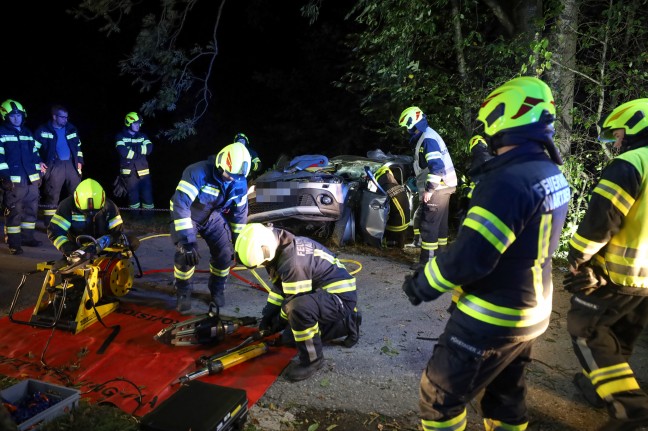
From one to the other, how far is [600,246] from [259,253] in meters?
2.47

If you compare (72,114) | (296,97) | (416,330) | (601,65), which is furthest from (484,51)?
(72,114)

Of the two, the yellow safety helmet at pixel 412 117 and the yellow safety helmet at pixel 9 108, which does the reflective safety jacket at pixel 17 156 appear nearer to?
the yellow safety helmet at pixel 9 108

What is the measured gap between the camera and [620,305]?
313 cm

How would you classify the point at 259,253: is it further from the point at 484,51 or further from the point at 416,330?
the point at 484,51

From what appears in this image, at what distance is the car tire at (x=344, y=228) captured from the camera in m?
7.99

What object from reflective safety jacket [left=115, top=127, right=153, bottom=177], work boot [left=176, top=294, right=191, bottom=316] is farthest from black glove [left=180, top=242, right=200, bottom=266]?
reflective safety jacket [left=115, top=127, right=153, bottom=177]

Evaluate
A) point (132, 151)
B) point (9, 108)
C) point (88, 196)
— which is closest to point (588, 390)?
point (88, 196)

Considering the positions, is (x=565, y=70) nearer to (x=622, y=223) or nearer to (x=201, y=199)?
(x=622, y=223)

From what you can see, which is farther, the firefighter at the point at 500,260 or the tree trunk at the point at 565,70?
the tree trunk at the point at 565,70

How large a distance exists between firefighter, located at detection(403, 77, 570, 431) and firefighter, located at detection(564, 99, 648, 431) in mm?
857

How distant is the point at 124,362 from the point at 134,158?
7.13 m

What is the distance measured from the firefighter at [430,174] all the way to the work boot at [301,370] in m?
2.81

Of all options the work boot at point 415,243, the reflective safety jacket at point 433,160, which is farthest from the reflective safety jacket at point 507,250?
the work boot at point 415,243

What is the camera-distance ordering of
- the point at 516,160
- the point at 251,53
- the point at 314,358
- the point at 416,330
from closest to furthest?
the point at 516,160 < the point at 314,358 < the point at 416,330 < the point at 251,53
